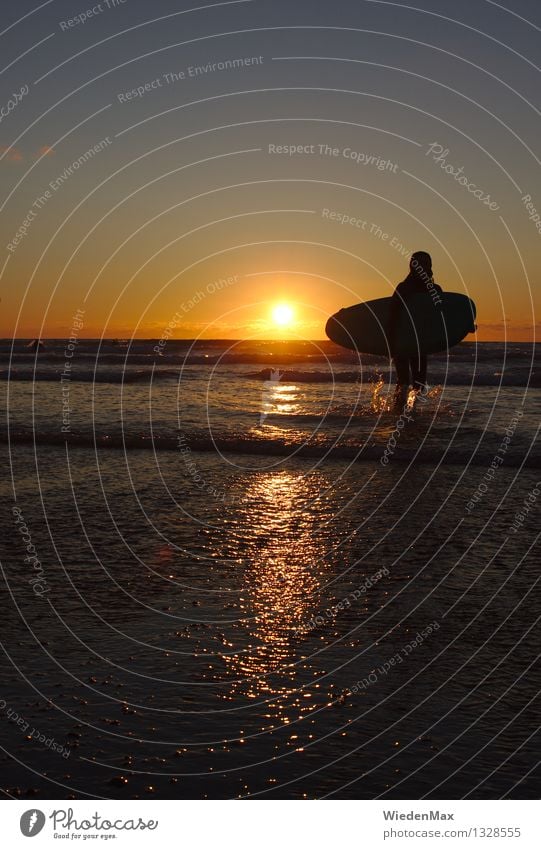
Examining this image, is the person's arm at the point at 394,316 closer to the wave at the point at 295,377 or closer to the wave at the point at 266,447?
the wave at the point at 266,447

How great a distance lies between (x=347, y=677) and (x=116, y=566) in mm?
2948

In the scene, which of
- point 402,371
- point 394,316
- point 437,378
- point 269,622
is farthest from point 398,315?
point 437,378

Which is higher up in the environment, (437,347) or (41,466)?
(437,347)

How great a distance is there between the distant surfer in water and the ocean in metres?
6.39

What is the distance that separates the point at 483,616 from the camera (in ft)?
20.9

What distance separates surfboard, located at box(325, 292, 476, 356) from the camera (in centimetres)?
2230

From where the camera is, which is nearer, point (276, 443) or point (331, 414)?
point (276, 443)

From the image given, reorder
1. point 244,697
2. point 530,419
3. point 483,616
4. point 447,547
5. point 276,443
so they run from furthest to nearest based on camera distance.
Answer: point 530,419 < point 276,443 < point 447,547 < point 483,616 < point 244,697

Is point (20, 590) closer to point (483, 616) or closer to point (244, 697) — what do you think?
point (244, 697)

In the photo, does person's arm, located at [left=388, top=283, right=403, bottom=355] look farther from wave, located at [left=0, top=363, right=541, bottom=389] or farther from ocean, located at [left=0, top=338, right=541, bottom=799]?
wave, located at [left=0, top=363, right=541, bottom=389]

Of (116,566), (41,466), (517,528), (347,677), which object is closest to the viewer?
(347,677)

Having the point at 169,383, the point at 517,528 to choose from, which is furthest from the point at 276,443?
the point at 169,383

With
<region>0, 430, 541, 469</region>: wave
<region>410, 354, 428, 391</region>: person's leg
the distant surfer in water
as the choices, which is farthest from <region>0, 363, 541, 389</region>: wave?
<region>0, 430, 541, 469</region>: wave

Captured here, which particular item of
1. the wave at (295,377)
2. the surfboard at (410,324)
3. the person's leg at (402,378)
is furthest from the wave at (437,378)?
the person's leg at (402,378)
